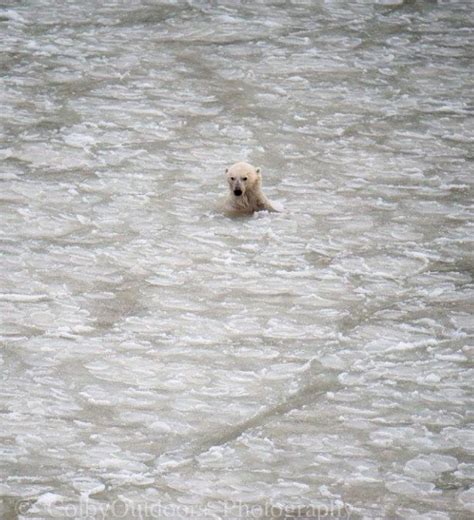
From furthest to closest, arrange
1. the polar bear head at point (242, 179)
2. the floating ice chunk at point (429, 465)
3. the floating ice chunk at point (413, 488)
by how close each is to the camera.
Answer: the polar bear head at point (242, 179), the floating ice chunk at point (429, 465), the floating ice chunk at point (413, 488)

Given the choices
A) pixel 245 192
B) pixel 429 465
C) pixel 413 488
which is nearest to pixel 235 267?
pixel 245 192

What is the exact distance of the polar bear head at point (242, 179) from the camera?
6750 millimetres

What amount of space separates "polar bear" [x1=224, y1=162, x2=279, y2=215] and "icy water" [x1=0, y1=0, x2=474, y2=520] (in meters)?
0.13

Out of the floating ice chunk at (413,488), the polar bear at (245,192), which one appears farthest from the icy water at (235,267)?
the polar bear at (245,192)

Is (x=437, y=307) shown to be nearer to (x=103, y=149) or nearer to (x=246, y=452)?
(x=246, y=452)

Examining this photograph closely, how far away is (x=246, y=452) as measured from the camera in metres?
4.54

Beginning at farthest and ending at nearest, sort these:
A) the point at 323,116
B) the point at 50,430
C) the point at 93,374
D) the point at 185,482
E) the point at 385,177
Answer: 1. the point at 323,116
2. the point at 385,177
3. the point at 93,374
4. the point at 50,430
5. the point at 185,482

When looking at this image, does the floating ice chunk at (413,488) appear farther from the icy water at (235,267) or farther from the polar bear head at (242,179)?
the polar bear head at (242,179)

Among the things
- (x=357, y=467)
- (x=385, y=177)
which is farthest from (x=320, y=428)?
(x=385, y=177)

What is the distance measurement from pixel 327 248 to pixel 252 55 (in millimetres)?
3606

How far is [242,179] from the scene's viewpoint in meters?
6.79

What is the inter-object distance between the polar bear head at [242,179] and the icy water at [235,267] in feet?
0.72

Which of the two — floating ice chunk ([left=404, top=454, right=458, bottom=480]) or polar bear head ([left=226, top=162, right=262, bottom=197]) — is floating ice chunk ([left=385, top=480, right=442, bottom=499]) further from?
polar bear head ([left=226, top=162, right=262, bottom=197])

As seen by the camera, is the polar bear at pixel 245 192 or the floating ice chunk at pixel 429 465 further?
the polar bear at pixel 245 192
